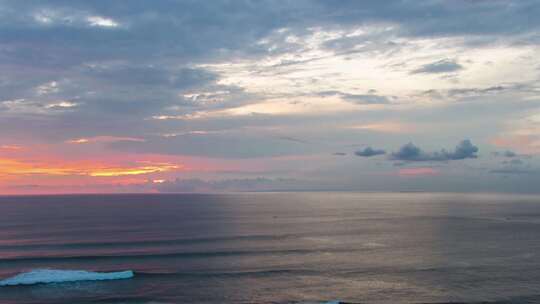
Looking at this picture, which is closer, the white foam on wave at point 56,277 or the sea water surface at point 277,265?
the sea water surface at point 277,265

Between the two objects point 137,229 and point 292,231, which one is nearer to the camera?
point 292,231

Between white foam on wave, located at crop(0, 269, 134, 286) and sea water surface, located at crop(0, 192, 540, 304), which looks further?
white foam on wave, located at crop(0, 269, 134, 286)

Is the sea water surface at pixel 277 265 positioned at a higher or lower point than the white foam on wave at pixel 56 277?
lower

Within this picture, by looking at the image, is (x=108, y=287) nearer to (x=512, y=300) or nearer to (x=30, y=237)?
(x=512, y=300)

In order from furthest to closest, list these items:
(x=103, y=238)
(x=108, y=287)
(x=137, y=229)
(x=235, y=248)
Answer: (x=137, y=229)
(x=103, y=238)
(x=235, y=248)
(x=108, y=287)

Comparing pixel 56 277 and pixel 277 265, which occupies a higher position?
pixel 56 277

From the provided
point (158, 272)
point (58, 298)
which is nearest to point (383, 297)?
point (158, 272)

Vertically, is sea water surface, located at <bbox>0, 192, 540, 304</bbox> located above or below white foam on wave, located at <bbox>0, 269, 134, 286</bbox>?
below

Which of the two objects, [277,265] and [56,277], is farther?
[277,265]
